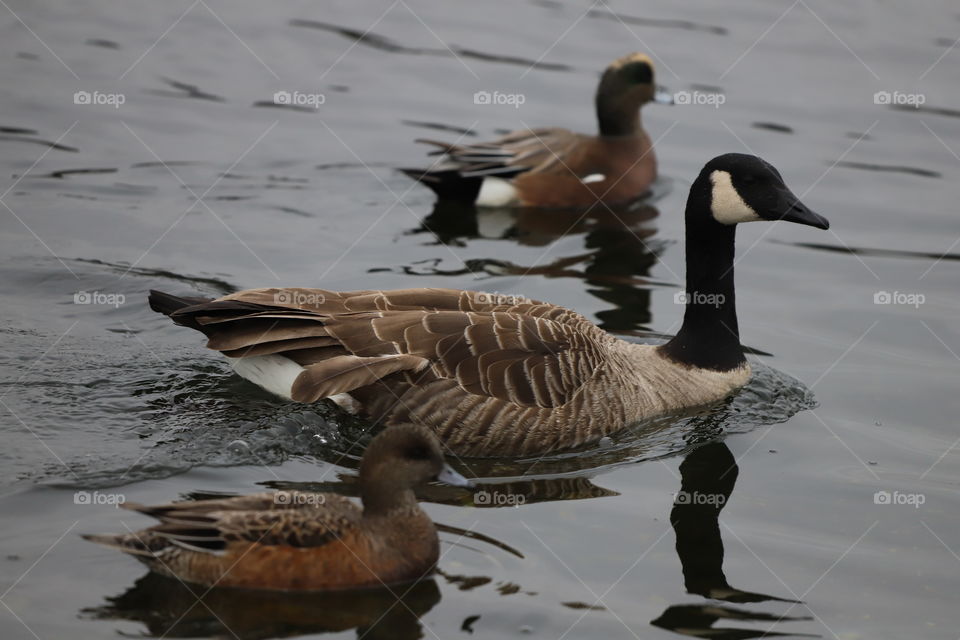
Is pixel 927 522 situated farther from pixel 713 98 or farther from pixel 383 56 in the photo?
pixel 383 56

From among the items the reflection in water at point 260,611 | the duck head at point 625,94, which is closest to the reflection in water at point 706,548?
the reflection in water at point 260,611

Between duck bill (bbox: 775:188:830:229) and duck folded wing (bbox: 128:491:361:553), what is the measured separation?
194 inches

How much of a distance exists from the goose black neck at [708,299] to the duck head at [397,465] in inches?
149

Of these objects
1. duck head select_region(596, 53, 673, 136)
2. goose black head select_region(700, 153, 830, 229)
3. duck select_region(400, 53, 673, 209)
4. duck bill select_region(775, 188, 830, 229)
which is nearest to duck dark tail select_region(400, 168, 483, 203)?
duck select_region(400, 53, 673, 209)

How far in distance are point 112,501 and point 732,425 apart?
16.9ft

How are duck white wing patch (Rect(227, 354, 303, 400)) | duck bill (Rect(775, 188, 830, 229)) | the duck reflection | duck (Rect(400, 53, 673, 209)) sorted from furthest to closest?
1. duck (Rect(400, 53, 673, 209))
2. the duck reflection
3. duck bill (Rect(775, 188, 830, 229))
4. duck white wing patch (Rect(227, 354, 303, 400))

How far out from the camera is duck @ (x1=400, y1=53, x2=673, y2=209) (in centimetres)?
1546

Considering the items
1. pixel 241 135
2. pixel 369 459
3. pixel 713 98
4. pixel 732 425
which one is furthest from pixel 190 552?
pixel 713 98

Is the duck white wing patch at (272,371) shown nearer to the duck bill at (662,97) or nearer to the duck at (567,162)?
the duck at (567,162)

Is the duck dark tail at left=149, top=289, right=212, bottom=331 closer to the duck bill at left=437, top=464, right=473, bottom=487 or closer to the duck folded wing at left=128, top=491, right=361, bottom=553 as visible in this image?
the duck folded wing at left=128, top=491, right=361, bottom=553

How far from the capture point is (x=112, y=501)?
8578mm

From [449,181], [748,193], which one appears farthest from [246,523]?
[449,181]

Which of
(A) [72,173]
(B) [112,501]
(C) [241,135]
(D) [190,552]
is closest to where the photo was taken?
(D) [190,552]

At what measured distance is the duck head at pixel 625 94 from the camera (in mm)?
15953
